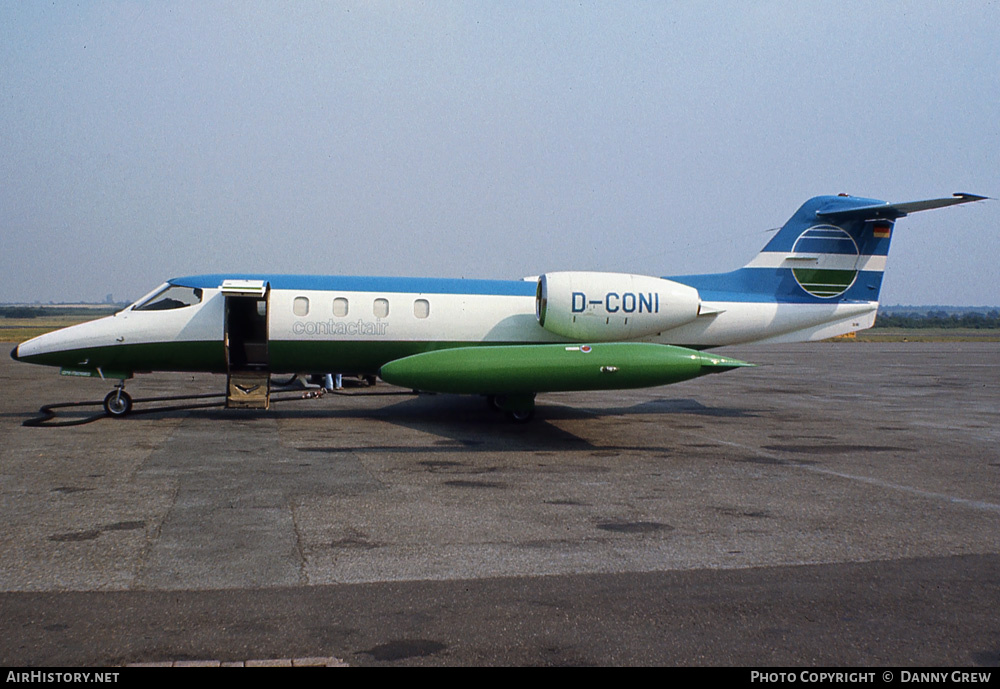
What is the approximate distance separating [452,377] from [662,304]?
4.89m

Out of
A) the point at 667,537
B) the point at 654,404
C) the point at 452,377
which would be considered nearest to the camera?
the point at 667,537

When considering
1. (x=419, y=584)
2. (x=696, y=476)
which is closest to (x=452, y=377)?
(x=696, y=476)

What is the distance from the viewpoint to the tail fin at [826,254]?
17.5 meters

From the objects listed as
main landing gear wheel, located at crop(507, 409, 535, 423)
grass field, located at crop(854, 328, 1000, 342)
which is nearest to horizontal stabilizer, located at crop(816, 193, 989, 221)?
main landing gear wheel, located at crop(507, 409, 535, 423)

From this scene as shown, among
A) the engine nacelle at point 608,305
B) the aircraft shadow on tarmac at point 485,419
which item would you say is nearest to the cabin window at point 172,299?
the aircraft shadow on tarmac at point 485,419

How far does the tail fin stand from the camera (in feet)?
57.5

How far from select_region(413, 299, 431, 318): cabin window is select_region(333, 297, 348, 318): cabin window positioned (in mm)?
1370

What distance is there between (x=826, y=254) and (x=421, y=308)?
9141 millimetres

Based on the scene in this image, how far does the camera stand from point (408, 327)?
51.5 ft

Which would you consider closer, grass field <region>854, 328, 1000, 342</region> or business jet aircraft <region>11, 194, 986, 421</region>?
business jet aircraft <region>11, 194, 986, 421</region>

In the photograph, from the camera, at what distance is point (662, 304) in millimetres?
15898

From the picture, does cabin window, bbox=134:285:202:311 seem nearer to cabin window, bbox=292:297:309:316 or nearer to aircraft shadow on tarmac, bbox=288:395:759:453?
cabin window, bbox=292:297:309:316

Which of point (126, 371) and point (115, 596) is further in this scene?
point (126, 371)

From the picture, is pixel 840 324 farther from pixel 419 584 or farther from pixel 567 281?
pixel 419 584
